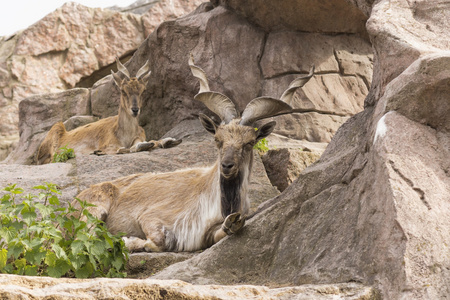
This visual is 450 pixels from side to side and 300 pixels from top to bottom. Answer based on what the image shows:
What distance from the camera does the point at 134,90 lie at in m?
10.5

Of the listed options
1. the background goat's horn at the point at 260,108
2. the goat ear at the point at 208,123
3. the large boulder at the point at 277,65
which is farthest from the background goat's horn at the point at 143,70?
the background goat's horn at the point at 260,108

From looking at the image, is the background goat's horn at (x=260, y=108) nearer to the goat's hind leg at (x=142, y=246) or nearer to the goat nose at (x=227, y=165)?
the goat nose at (x=227, y=165)

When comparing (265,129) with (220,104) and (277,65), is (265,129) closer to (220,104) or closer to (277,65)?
(220,104)

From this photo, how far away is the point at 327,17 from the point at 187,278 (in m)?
6.02

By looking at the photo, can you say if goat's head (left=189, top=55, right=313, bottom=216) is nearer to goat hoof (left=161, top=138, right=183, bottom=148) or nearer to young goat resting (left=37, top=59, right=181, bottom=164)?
goat hoof (left=161, top=138, right=183, bottom=148)

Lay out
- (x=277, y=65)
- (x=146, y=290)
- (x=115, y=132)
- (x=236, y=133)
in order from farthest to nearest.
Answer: (x=115, y=132) → (x=277, y=65) → (x=236, y=133) → (x=146, y=290)

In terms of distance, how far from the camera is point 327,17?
9.34m

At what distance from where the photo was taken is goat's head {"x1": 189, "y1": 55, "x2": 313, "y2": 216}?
587cm

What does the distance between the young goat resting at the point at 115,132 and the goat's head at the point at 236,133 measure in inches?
158

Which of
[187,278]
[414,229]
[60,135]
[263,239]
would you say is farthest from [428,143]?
[60,135]

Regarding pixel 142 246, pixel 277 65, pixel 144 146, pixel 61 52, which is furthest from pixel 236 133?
pixel 61 52

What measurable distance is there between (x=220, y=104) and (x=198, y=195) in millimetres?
927

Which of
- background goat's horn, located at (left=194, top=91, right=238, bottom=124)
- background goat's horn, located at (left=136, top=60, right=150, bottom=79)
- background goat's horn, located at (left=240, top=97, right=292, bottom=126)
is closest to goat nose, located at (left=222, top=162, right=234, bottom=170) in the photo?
background goat's horn, located at (left=240, top=97, right=292, bottom=126)

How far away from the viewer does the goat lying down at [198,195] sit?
603 centimetres
